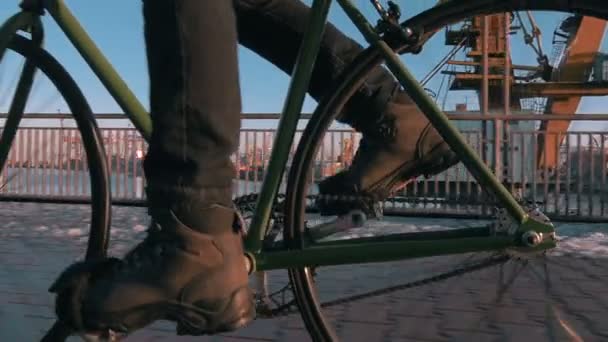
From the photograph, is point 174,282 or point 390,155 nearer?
point 174,282

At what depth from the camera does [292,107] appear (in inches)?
62.0

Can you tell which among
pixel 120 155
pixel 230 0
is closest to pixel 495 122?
pixel 120 155

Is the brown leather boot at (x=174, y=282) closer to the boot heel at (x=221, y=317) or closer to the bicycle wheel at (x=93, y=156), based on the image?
the boot heel at (x=221, y=317)

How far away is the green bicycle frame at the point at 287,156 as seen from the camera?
1497 mm

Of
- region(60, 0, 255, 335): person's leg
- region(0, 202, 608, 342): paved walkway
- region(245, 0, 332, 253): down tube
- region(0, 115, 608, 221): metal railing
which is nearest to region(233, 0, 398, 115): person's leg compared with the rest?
region(245, 0, 332, 253): down tube

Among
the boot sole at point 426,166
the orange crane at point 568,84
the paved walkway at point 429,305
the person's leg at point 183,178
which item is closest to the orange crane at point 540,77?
the orange crane at point 568,84

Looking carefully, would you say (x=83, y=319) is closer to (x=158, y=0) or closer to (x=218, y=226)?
(x=218, y=226)

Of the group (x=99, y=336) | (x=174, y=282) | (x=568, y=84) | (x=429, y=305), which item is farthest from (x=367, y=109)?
(x=568, y=84)

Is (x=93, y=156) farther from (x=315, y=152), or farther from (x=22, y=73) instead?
(x=315, y=152)

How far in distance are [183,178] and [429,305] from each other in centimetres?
174

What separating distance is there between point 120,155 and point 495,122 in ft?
15.3

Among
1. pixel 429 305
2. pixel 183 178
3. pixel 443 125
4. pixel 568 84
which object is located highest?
pixel 568 84

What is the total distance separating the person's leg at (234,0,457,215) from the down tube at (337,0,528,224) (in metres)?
0.18

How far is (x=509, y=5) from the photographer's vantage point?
4.54 ft
